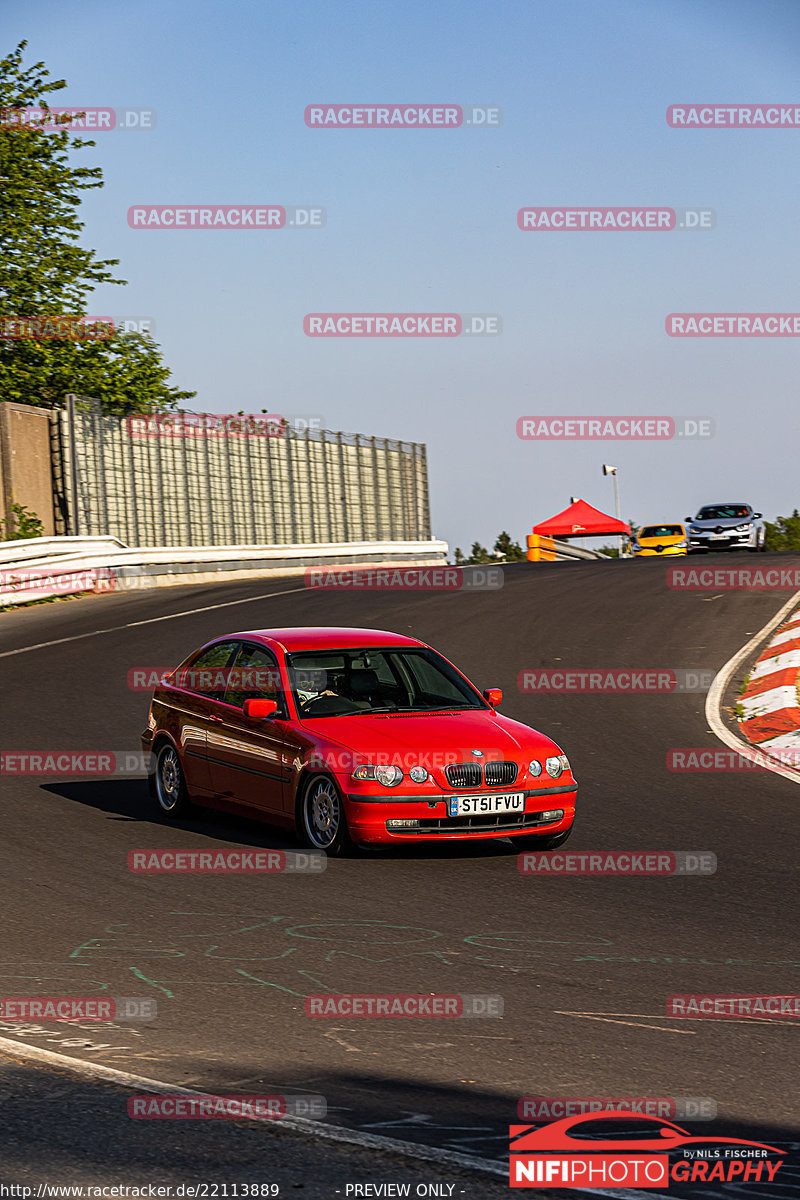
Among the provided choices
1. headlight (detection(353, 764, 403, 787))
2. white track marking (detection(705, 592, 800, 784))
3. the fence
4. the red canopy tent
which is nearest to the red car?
headlight (detection(353, 764, 403, 787))

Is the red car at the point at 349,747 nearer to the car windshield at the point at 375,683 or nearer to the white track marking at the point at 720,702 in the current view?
the car windshield at the point at 375,683

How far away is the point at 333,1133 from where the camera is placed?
14.2 feet

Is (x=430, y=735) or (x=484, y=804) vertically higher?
(x=430, y=735)

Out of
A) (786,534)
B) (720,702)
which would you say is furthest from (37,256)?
(786,534)

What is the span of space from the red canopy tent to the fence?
8.39 meters

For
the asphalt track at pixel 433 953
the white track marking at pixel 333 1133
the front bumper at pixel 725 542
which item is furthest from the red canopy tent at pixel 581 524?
the white track marking at pixel 333 1133

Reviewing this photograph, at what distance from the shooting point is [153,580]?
102ft

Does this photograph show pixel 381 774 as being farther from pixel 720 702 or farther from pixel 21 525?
pixel 21 525

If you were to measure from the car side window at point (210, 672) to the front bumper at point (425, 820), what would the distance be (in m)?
2.08

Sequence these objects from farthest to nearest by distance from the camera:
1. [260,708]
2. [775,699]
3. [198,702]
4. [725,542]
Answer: [725,542] < [775,699] < [198,702] < [260,708]

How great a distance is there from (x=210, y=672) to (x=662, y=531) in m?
36.3

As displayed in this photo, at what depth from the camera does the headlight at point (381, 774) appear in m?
8.91

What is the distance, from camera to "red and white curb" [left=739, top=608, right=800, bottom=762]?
13.7 meters

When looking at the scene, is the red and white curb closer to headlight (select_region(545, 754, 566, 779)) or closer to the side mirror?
headlight (select_region(545, 754, 566, 779))
